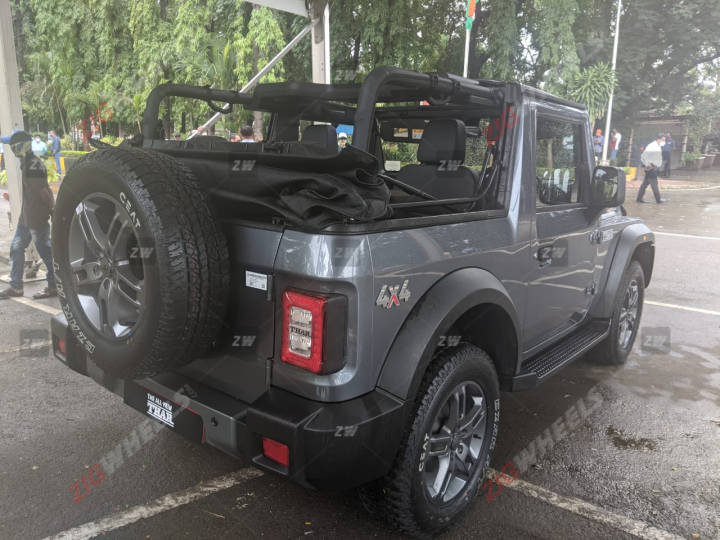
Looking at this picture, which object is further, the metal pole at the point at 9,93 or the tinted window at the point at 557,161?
the metal pole at the point at 9,93

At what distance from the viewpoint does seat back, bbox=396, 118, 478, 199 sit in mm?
3191

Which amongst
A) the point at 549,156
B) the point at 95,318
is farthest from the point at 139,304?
the point at 549,156

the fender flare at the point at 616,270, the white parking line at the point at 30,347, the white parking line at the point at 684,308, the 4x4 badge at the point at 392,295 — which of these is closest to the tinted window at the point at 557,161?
the fender flare at the point at 616,270

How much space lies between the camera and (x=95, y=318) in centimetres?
252

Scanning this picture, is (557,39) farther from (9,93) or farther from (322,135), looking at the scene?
(322,135)

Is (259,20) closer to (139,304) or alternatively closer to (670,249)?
(670,249)

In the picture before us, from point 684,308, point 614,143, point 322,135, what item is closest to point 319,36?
point 322,135

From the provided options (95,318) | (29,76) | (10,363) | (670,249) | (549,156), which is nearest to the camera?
(95,318)

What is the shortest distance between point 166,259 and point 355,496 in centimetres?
157

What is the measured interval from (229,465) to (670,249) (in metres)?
9.48

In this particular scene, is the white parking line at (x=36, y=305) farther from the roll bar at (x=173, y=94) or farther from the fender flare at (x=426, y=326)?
the fender flare at (x=426, y=326)

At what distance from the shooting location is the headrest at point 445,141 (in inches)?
125

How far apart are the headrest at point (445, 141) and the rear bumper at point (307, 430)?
156cm

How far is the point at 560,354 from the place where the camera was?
11.7ft
